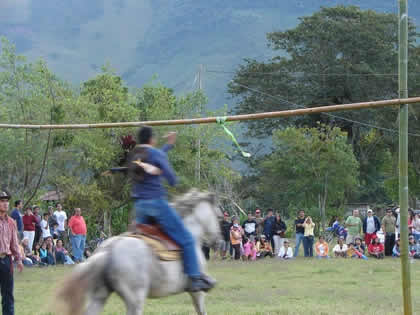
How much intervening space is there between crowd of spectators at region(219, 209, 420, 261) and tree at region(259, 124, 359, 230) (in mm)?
9667

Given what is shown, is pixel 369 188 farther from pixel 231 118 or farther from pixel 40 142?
pixel 231 118

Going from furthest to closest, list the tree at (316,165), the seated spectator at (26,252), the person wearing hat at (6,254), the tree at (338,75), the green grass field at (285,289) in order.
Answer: the tree at (338,75) → the tree at (316,165) → the seated spectator at (26,252) → the green grass field at (285,289) → the person wearing hat at (6,254)

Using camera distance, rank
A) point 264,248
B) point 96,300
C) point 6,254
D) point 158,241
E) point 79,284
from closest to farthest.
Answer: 1. point 79,284
2. point 96,300
3. point 158,241
4. point 6,254
5. point 264,248

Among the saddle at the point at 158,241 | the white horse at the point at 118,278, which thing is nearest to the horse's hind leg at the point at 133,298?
the white horse at the point at 118,278

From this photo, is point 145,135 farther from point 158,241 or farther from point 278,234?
point 278,234

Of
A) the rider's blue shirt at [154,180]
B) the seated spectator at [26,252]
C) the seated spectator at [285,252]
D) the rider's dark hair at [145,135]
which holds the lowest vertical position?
the seated spectator at [285,252]

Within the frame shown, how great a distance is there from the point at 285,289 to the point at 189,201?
6.89m

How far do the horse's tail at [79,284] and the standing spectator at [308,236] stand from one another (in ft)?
56.4

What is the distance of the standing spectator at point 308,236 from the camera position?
2403 centimetres

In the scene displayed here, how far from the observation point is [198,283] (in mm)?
8117

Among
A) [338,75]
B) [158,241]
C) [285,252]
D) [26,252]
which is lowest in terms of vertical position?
[285,252]

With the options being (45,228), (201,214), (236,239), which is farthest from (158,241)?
(236,239)

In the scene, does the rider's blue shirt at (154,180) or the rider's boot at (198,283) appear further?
the rider's boot at (198,283)

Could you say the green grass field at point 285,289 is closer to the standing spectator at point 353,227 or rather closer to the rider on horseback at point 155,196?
the rider on horseback at point 155,196
